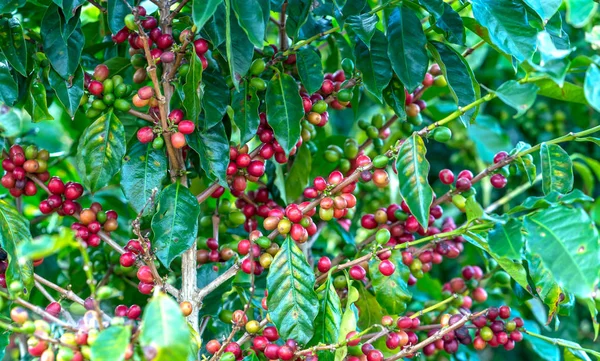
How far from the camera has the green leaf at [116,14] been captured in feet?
3.88

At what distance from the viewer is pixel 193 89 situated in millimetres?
1102

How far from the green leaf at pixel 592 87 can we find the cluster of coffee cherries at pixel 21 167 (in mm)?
931

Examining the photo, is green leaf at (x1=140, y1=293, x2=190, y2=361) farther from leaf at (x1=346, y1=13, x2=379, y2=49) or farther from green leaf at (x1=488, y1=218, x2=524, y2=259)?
leaf at (x1=346, y1=13, x2=379, y2=49)

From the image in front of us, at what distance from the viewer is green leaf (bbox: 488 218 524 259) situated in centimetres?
93

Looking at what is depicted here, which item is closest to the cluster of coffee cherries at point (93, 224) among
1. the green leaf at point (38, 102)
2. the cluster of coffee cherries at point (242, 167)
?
the green leaf at point (38, 102)

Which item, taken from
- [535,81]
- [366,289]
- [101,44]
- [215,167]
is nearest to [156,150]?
[215,167]

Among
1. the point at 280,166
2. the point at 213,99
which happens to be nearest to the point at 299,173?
the point at 280,166

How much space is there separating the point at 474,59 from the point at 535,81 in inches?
49.7

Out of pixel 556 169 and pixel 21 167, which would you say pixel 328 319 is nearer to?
pixel 556 169

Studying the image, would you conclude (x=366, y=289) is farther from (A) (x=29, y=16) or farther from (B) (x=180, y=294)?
(A) (x=29, y=16)

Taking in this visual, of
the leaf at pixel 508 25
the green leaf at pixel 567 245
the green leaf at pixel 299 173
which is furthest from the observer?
the green leaf at pixel 299 173

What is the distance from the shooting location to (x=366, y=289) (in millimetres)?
1402

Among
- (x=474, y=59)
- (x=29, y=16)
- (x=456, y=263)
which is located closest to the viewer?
(x=29, y=16)

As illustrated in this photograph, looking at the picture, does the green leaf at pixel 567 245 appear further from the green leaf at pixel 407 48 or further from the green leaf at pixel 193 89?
the green leaf at pixel 193 89
